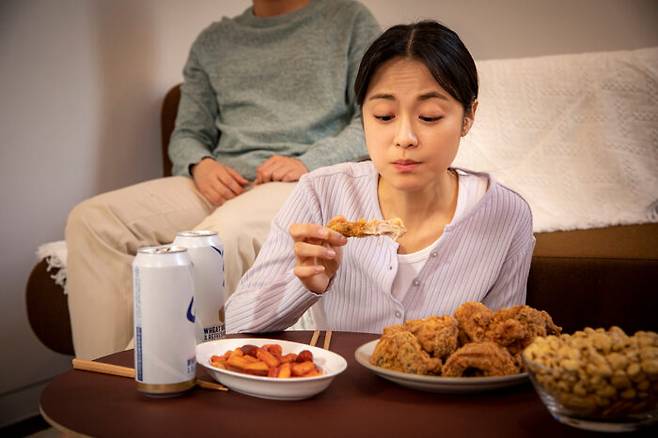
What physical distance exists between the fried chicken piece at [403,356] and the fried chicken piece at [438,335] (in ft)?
0.04

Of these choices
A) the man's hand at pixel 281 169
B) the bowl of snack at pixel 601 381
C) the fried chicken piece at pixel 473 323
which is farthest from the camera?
the man's hand at pixel 281 169

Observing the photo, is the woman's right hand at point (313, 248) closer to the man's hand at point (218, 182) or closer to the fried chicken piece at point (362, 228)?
the fried chicken piece at point (362, 228)

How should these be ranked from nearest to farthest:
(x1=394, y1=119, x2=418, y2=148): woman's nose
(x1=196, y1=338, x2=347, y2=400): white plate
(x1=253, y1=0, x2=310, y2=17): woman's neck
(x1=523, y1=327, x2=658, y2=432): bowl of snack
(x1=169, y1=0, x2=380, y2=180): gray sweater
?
(x1=523, y1=327, x2=658, y2=432): bowl of snack
(x1=196, y1=338, x2=347, y2=400): white plate
(x1=394, y1=119, x2=418, y2=148): woman's nose
(x1=169, y1=0, x2=380, y2=180): gray sweater
(x1=253, y1=0, x2=310, y2=17): woman's neck

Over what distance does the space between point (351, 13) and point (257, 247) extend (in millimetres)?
846

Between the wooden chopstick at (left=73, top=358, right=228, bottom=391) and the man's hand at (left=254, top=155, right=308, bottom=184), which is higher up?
the man's hand at (left=254, top=155, right=308, bottom=184)

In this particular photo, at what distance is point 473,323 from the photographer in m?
1.07

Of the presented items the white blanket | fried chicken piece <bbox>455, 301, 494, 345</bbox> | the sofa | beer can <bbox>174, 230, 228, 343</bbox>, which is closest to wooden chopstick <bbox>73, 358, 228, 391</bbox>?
beer can <bbox>174, 230, 228, 343</bbox>

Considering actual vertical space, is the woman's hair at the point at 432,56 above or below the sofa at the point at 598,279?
above

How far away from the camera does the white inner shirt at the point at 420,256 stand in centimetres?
147

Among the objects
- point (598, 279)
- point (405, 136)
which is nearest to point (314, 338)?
point (405, 136)

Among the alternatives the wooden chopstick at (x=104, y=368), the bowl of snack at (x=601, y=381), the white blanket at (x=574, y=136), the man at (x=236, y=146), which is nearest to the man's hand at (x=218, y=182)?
the man at (x=236, y=146)

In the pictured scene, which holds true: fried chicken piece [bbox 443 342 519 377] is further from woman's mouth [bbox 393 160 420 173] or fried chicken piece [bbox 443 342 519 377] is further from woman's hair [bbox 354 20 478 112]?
woman's hair [bbox 354 20 478 112]

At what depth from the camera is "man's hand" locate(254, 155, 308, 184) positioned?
2293 millimetres

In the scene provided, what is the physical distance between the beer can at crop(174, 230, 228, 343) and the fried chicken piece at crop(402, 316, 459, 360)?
335 millimetres
